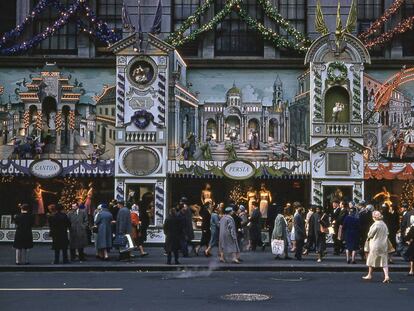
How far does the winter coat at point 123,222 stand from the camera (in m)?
20.9

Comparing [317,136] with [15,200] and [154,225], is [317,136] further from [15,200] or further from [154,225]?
[15,200]

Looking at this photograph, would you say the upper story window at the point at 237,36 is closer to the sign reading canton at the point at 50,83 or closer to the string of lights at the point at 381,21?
the string of lights at the point at 381,21

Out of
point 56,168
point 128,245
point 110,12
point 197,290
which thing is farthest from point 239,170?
point 197,290

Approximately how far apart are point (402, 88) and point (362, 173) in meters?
5.51

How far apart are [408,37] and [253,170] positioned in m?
10.6

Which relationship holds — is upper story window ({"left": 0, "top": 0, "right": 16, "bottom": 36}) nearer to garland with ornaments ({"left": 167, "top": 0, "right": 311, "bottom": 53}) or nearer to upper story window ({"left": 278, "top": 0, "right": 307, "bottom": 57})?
garland with ornaments ({"left": 167, "top": 0, "right": 311, "bottom": 53})

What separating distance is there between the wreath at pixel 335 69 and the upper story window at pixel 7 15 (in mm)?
14897

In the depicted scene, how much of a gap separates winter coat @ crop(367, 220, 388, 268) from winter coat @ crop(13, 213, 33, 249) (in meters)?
9.24

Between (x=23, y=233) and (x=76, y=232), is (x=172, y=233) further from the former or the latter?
(x=23, y=233)

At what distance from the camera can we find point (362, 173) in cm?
2789

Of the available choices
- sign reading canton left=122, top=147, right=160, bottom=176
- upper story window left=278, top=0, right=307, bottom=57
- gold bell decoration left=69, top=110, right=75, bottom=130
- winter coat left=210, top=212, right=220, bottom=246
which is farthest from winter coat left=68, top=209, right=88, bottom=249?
upper story window left=278, top=0, right=307, bottom=57

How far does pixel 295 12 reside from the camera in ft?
109

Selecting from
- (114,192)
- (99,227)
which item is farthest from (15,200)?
(99,227)

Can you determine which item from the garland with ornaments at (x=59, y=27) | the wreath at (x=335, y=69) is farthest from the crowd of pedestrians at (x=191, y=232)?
the garland with ornaments at (x=59, y=27)
